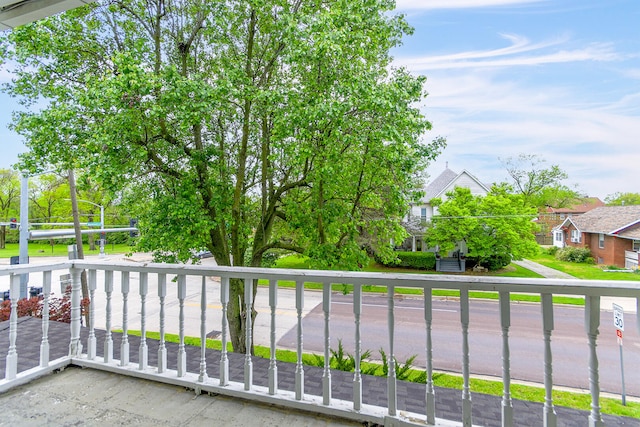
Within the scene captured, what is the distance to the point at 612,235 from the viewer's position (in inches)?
154

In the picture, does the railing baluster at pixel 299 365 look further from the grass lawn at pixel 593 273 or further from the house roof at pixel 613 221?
the house roof at pixel 613 221

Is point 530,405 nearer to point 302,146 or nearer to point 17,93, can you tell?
point 302,146

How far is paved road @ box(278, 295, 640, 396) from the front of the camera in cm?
508

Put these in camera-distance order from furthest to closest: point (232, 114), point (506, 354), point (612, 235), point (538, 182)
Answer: point (538, 182), point (232, 114), point (612, 235), point (506, 354)

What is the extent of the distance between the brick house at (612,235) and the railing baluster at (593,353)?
2.51m

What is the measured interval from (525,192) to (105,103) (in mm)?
11085

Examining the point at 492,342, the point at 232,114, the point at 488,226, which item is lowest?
the point at 492,342

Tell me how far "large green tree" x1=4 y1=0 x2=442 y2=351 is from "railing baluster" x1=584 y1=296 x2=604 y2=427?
270 centimetres

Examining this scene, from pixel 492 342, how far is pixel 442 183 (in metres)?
9.91

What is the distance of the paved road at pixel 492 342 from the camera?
508cm

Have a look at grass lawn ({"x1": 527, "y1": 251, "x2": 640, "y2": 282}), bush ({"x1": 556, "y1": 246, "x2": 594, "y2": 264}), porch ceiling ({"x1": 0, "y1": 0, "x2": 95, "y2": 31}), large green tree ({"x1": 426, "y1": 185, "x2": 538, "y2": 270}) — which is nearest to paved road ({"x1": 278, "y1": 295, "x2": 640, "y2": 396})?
grass lawn ({"x1": 527, "y1": 251, "x2": 640, "y2": 282})

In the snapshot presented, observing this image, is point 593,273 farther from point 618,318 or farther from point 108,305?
point 108,305

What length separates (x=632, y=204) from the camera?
356 centimetres

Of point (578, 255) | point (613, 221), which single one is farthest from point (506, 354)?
point (578, 255)
